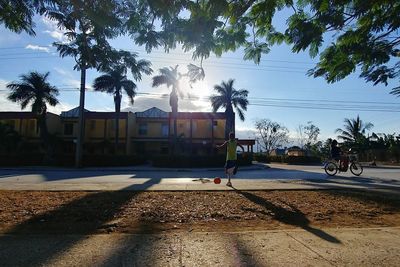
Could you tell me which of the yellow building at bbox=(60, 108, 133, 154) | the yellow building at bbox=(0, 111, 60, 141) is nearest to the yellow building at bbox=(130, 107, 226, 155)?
the yellow building at bbox=(60, 108, 133, 154)

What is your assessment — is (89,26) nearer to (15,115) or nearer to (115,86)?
(115,86)

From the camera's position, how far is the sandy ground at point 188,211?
575cm

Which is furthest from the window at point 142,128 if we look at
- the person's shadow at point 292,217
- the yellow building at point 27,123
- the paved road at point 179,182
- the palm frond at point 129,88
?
the person's shadow at point 292,217

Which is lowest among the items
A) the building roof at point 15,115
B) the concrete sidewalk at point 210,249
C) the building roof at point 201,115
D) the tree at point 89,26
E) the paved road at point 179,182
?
the concrete sidewalk at point 210,249

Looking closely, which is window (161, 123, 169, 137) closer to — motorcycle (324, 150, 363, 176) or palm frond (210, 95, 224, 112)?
palm frond (210, 95, 224, 112)

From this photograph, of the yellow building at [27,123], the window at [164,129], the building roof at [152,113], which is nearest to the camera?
the yellow building at [27,123]

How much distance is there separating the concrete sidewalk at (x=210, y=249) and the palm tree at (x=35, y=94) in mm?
36193

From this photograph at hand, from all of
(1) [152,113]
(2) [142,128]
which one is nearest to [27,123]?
(2) [142,128]

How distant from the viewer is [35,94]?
3869 cm

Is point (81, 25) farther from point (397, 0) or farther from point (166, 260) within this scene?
point (397, 0)

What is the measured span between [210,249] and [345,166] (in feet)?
49.0

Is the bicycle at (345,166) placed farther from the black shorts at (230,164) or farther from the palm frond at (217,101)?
the palm frond at (217,101)

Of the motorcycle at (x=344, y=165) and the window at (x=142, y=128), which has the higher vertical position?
the window at (x=142, y=128)

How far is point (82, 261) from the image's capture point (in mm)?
4012
